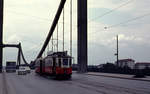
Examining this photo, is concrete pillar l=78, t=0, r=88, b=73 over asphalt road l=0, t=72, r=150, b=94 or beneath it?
over

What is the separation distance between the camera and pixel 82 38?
61000mm

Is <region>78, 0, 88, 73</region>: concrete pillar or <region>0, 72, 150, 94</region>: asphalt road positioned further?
<region>78, 0, 88, 73</region>: concrete pillar

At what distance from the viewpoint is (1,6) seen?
111m

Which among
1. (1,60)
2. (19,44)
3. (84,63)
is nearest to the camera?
(84,63)

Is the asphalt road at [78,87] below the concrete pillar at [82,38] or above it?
below

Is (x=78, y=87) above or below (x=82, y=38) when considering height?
below

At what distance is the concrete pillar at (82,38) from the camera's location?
197ft

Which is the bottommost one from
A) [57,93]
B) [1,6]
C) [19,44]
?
[57,93]

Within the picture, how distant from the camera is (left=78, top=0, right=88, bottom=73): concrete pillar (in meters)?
60.1

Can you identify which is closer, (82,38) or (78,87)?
(78,87)

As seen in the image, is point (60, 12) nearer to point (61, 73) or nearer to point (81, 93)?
point (61, 73)

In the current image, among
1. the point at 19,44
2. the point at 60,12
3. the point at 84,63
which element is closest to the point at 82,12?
the point at 84,63

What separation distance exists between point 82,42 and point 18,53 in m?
94.1

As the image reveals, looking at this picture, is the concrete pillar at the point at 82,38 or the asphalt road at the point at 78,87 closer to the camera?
the asphalt road at the point at 78,87
